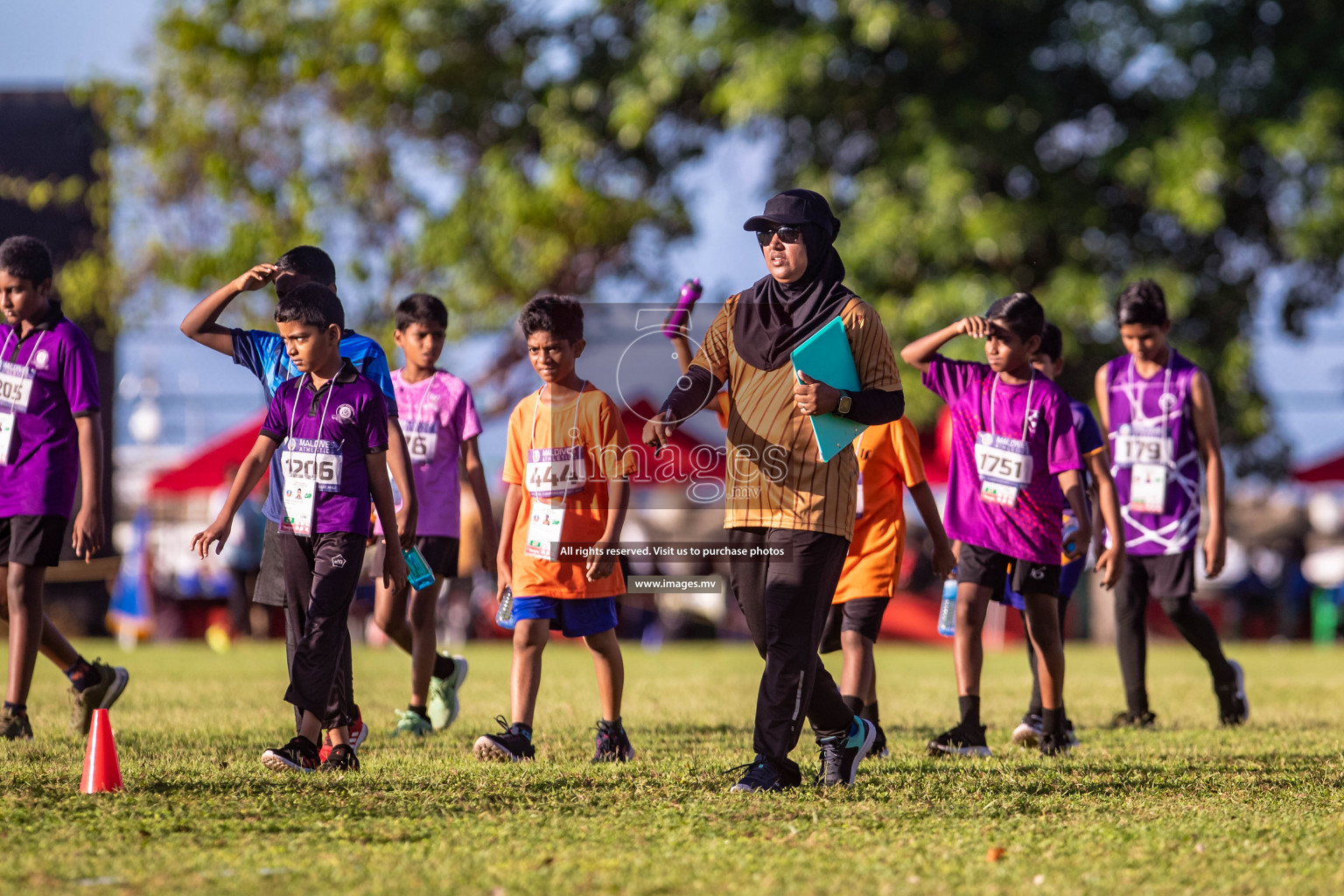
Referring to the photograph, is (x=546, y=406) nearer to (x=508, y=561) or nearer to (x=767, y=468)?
(x=508, y=561)

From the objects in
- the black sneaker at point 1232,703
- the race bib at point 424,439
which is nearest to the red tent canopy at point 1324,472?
the black sneaker at point 1232,703

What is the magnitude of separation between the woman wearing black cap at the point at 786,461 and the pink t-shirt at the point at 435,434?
2165 mm

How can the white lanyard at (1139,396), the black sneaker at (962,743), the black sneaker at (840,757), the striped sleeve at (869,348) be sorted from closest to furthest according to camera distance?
1. the striped sleeve at (869,348)
2. the black sneaker at (840,757)
3. the black sneaker at (962,743)
4. the white lanyard at (1139,396)

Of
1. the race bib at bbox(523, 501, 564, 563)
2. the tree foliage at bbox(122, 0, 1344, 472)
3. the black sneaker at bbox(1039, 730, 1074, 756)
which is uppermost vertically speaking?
the tree foliage at bbox(122, 0, 1344, 472)

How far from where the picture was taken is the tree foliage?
1526 cm

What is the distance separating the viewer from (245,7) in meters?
18.3

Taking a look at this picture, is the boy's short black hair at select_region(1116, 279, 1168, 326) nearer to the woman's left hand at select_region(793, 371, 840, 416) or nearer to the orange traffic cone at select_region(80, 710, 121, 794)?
the woman's left hand at select_region(793, 371, 840, 416)

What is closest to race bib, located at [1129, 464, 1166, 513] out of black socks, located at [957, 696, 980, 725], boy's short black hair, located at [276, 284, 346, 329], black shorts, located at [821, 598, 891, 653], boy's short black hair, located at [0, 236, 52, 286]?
black shorts, located at [821, 598, 891, 653]

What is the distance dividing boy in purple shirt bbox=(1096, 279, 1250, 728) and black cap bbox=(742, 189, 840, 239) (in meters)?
3.08

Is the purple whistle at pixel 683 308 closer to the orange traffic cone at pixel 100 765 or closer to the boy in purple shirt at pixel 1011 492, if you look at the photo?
the boy in purple shirt at pixel 1011 492

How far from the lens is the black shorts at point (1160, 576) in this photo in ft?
24.3

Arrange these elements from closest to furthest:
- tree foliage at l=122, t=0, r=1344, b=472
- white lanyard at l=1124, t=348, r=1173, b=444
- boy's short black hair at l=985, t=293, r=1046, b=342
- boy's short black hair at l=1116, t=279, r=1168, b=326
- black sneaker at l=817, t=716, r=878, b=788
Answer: black sneaker at l=817, t=716, r=878, b=788
boy's short black hair at l=985, t=293, r=1046, b=342
boy's short black hair at l=1116, t=279, r=1168, b=326
white lanyard at l=1124, t=348, r=1173, b=444
tree foliage at l=122, t=0, r=1344, b=472

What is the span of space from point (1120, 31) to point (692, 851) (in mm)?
14108

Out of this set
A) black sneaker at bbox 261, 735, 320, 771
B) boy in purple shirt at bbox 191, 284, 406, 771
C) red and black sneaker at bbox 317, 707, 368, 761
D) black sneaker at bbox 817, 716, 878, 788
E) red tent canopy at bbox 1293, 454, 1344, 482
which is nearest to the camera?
black sneaker at bbox 817, 716, 878, 788
